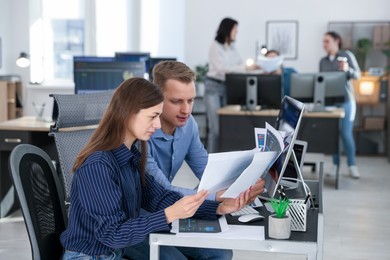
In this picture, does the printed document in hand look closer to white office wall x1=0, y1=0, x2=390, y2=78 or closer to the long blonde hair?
the long blonde hair

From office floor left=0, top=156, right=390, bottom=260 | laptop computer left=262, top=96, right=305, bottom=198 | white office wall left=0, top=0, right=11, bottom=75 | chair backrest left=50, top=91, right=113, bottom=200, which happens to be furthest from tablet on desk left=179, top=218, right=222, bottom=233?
white office wall left=0, top=0, right=11, bottom=75

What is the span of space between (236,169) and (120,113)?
0.40m

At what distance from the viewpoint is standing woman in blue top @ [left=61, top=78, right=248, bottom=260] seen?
1947 mm

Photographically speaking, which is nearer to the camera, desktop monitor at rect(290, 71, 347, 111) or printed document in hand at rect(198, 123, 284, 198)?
printed document in hand at rect(198, 123, 284, 198)

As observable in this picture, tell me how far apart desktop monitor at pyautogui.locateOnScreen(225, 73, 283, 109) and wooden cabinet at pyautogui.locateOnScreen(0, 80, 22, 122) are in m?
3.31

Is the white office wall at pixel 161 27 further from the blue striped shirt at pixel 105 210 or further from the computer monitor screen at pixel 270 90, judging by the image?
the blue striped shirt at pixel 105 210

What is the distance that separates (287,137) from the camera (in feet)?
7.66

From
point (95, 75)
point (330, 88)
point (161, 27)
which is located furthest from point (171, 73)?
point (161, 27)

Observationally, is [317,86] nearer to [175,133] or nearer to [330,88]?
[330,88]

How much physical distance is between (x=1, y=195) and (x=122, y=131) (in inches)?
128

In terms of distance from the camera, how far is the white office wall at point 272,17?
8625 millimetres

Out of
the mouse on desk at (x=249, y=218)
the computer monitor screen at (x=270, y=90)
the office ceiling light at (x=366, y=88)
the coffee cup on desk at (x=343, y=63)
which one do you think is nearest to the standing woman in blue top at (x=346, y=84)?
the coffee cup on desk at (x=343, y=63)

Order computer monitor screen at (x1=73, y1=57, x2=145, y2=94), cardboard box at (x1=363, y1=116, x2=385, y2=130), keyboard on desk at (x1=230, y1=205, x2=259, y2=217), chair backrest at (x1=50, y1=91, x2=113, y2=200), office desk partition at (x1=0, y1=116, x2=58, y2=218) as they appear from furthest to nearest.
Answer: cardboard box at (x1=363, y1=116, x2=385, y2=130)
computer monitor screen at (x1=73, y1=57, x2=145, y2=94)
office desk partition at (x1=0, y1=116, x2=58, y2=218)
chair backrest at (x1=50, y1=91, x2=113, y2=200)
keyboard on desk at (x1=230, y1=205, x2=259, y2=217)

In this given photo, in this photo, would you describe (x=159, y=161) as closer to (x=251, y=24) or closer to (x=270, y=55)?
(x=270, y=55)
